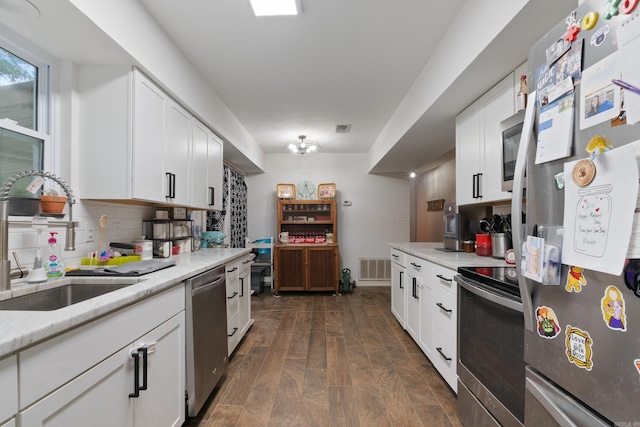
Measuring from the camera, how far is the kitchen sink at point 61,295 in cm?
123

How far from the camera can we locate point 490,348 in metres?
1.34

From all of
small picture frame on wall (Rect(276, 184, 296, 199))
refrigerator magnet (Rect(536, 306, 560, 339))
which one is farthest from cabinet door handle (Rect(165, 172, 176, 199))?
small picture frame on wall (Rect(276, 184, 296, 199))

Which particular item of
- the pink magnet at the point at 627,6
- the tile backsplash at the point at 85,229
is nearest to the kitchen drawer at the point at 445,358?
the pink magnet at the point at 627,6

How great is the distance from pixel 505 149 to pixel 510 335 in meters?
1.16

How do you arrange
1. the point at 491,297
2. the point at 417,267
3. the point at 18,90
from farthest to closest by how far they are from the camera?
1. the point at 417,267
2. the point at 18,90
3. the point at 491,297

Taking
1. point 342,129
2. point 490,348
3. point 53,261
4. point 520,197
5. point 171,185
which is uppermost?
point 342,129

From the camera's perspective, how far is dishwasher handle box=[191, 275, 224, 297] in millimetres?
1644

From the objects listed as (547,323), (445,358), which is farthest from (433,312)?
(547,323)

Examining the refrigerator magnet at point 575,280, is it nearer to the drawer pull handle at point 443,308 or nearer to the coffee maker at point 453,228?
the drawer pull handle at point 443,308

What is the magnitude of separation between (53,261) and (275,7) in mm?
1847

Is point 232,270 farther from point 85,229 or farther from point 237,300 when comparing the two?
point 85,229

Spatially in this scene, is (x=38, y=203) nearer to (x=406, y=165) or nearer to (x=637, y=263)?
(x=637, y=263)

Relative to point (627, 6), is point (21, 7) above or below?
above

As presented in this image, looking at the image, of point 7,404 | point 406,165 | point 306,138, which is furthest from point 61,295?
point 406,165
